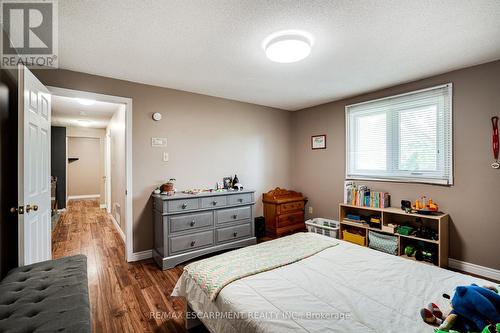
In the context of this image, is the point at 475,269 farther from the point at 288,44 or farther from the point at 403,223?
the point at 288,44

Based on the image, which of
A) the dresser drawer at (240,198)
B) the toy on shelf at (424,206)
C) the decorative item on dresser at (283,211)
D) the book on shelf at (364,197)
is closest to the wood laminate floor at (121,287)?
the dresser drawer at (240,198)

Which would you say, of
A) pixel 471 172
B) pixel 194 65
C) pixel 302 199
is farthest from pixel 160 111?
pixel 471 172

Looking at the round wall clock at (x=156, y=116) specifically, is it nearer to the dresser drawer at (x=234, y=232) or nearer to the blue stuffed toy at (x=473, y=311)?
the dresser drawer at (x=234, y=232)

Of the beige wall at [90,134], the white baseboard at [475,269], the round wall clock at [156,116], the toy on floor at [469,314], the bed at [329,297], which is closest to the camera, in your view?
the toy on floor at [469,314]

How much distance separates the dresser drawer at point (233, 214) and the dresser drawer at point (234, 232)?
4.8 inches

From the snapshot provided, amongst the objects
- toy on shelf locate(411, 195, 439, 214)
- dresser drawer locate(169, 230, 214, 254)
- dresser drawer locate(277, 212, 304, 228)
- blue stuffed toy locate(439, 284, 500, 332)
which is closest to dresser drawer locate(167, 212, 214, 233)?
dresser drawer locate(169, 230, 214, 254)

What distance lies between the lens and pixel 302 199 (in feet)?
15.1

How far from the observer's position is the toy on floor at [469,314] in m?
1.04

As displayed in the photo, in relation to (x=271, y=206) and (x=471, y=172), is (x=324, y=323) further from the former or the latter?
(x=271, y=206)

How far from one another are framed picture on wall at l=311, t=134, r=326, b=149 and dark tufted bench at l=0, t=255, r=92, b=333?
12.9ft

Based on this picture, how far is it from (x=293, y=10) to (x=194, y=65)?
1.36m

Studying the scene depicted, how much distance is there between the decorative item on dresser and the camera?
4.23 meters

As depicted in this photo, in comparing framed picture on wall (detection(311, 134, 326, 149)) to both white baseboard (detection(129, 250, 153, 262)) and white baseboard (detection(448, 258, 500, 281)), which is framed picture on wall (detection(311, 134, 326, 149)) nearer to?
white baseboard (detection(448, 258, 500, 281))

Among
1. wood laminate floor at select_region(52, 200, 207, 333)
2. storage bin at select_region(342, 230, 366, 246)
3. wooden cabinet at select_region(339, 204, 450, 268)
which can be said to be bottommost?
wood laminate floor at select_region(52, 200, 207, 333)
